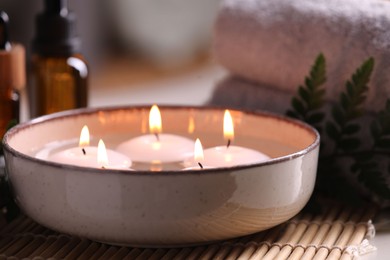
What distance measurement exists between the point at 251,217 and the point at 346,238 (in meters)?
0.11

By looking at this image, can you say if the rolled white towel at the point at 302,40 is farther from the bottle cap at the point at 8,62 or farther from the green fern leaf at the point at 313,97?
the bottle cap at the point at 8,62

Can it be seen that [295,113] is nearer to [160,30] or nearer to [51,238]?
[51,238]

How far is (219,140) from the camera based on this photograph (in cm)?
66

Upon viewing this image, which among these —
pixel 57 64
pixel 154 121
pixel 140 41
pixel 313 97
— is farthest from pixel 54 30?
pixel 140 41

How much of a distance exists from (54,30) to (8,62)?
7 cm

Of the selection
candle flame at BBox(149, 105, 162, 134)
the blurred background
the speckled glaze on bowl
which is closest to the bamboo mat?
the speckled glaze on bowl

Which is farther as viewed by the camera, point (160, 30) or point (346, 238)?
point (160, 30)

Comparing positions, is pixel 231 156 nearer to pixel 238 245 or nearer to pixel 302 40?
pixel 238 245

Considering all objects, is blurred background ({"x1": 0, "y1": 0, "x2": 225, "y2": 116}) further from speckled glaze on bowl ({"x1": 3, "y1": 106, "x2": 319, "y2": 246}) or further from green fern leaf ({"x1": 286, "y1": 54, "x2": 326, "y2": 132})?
speckled glaze on bowl ({"x1": 3, "y1": 106, "x2": 319, "y2": 246})

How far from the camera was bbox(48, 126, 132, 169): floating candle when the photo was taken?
0.54 m

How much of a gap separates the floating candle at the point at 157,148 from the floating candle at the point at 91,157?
0.08 ft

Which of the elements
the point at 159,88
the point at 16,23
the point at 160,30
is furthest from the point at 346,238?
the point at 160,30

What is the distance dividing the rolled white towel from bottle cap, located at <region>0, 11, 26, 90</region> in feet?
0.71

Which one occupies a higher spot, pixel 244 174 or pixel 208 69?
pixel 244 174
